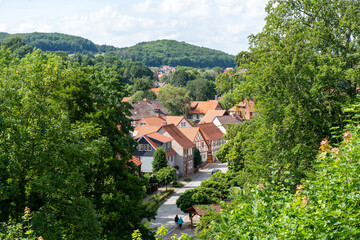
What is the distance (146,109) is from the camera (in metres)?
88.6

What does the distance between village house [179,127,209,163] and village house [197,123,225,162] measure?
91 centimetres

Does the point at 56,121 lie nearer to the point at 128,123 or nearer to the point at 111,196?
the point at 111,196

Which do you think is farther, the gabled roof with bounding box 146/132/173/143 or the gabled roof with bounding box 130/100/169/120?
the gabled roof with bounding box 130/100/169/120

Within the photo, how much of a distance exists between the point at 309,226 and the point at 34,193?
10.4 meters

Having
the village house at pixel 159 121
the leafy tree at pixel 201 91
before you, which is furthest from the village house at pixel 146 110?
→ the leafy tree at pixel 201 91

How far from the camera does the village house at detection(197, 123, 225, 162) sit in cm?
6675

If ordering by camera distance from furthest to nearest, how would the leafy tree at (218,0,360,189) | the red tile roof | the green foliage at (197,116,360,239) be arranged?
the red tile roof, the leafy tree at (218,0,360,189), the green foliage at (197,116,360,239)

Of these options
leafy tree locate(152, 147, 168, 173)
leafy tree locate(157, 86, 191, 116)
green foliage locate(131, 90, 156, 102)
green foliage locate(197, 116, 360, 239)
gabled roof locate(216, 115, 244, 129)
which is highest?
green foliage locate(131, 90, 156, 102)

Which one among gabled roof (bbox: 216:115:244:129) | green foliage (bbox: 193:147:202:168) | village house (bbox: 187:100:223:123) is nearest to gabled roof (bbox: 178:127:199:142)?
green foliage (bbox: 193:147:202:168)

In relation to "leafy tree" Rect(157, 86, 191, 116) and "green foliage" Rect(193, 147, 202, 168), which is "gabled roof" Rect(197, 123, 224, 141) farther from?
"leafy tree" Rect(157, 86, 191, 116)

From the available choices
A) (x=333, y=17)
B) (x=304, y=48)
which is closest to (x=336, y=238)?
(x=304, y=48)

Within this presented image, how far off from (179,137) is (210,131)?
12518mm

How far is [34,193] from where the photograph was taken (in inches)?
547

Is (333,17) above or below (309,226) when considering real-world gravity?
above
